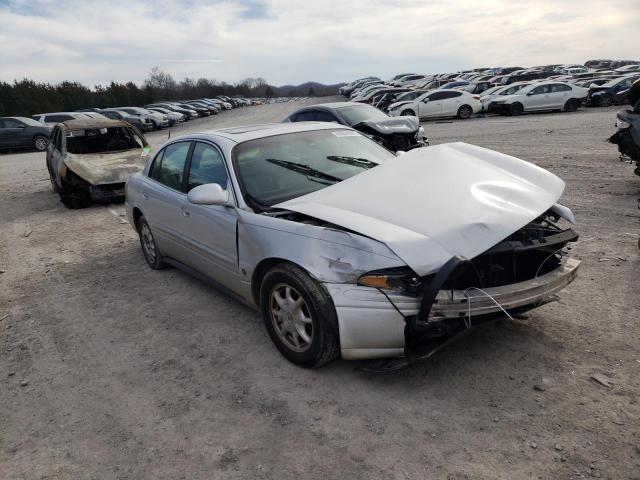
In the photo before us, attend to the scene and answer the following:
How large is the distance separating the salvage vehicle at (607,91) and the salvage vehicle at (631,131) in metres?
18.2

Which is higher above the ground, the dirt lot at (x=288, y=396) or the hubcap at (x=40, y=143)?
the hubcap at (x=40, y=143)

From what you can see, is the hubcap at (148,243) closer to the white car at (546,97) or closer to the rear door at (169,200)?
the rear door at (169,200)

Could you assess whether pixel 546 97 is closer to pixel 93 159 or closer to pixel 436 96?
pixel 436 96

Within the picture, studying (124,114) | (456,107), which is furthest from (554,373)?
(124,114)

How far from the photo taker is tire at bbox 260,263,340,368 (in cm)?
299

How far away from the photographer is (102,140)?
33.0ft

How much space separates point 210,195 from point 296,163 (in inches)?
32.9

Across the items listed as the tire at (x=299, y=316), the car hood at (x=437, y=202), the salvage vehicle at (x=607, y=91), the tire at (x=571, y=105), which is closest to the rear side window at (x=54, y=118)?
the tire at (x=571, y=105)

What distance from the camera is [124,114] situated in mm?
30031

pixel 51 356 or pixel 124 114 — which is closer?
pixel 51 356

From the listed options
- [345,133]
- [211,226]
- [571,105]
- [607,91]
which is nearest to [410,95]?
[571,105]

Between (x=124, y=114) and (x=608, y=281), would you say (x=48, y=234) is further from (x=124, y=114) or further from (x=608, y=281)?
(x=124, y=114)

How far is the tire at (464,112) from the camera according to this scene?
23.0 meters

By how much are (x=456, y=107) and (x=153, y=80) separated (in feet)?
253
